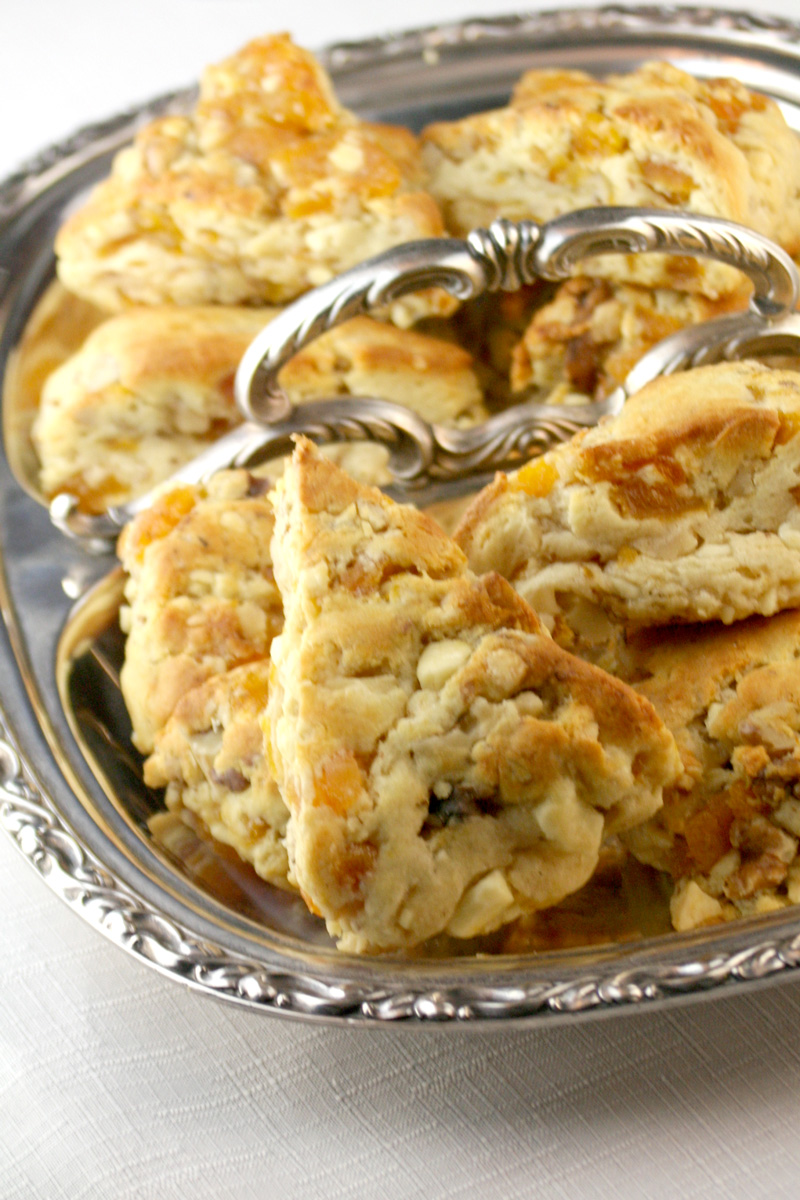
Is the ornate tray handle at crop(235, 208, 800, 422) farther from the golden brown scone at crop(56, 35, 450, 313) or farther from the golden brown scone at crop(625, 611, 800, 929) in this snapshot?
the golden brown scone at crop(625, 611, 800, 929)

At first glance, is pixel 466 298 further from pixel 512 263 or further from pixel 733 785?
pixel 733 785

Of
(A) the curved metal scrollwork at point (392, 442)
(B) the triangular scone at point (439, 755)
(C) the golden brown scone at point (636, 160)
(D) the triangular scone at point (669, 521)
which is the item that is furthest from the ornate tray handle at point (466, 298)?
(B) the triangular scone at point (439, 755)

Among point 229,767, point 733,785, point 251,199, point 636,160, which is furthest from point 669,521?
point 251,199

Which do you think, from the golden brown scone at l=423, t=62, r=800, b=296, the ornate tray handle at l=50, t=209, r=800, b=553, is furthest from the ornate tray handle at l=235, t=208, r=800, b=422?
the golden brown scone at l=423, t=62, r=800, b=296

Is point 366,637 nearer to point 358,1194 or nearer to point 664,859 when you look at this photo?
point 664,859

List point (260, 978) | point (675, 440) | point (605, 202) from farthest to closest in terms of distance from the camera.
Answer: point (605, 202), point (675, 440), point (260, 978)

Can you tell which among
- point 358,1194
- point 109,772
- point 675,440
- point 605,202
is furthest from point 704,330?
point 358,1194
